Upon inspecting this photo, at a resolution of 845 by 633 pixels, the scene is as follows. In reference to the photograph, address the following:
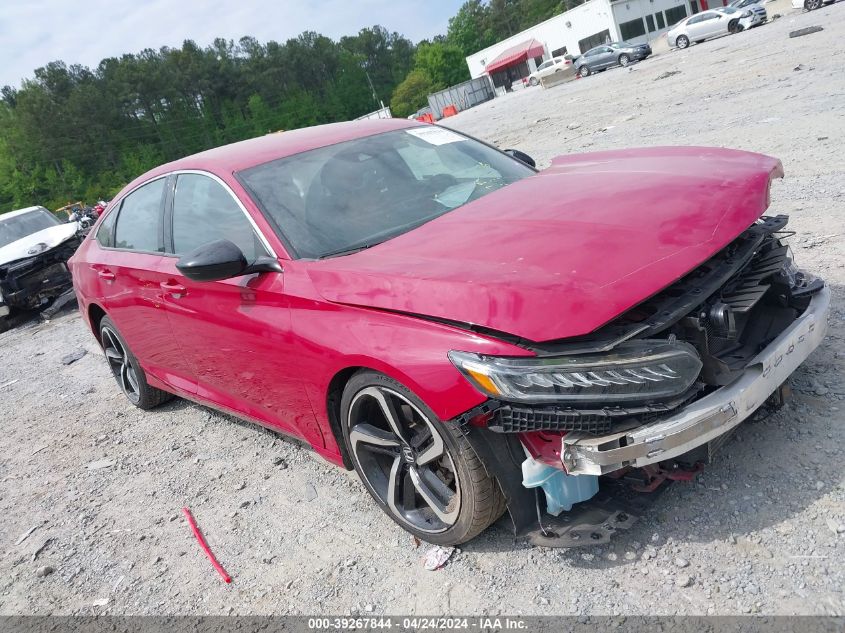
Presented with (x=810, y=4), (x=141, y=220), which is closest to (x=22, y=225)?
(x=141, y=220)

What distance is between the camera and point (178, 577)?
3219 millimetres

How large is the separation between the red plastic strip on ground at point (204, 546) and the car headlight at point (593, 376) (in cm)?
169

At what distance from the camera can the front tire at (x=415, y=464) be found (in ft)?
8.30

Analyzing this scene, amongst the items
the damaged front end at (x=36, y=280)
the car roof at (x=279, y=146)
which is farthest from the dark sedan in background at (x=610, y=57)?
the car roof at (x=279, y=146)

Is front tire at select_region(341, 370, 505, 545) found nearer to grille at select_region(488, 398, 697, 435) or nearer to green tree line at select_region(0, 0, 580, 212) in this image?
grille at select_region(488, 398, 697, 435)

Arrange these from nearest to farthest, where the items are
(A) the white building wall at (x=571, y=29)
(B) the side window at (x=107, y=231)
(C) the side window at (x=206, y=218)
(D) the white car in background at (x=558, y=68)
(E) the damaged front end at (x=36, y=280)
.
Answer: (C) the side window at (x=206, y=218) < (B) the side window at (x=107, y=231) < (E) the damaged front end at (x=36, y=280) < (D) the white car in background at (x=558, y=68) < (A) the white building wall at (x=571, y=29)

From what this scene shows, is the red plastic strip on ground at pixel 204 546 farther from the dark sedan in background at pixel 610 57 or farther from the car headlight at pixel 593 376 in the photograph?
the dark sedan in background at pixel 610 57

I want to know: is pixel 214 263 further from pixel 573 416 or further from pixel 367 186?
pixel 573 416

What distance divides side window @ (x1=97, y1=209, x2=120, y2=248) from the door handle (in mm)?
1207

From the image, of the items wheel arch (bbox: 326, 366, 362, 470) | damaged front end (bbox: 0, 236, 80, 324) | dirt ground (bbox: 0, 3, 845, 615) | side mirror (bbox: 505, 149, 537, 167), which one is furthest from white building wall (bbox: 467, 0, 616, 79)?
wheel arch (bbox: 326, 366, 362, 470)

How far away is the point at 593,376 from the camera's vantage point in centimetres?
219

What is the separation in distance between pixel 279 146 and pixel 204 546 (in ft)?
7.11

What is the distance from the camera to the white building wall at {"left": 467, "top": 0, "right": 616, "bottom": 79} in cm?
5756

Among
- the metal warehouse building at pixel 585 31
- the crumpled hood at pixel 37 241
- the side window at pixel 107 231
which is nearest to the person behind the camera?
the side window at pixel 107 231
